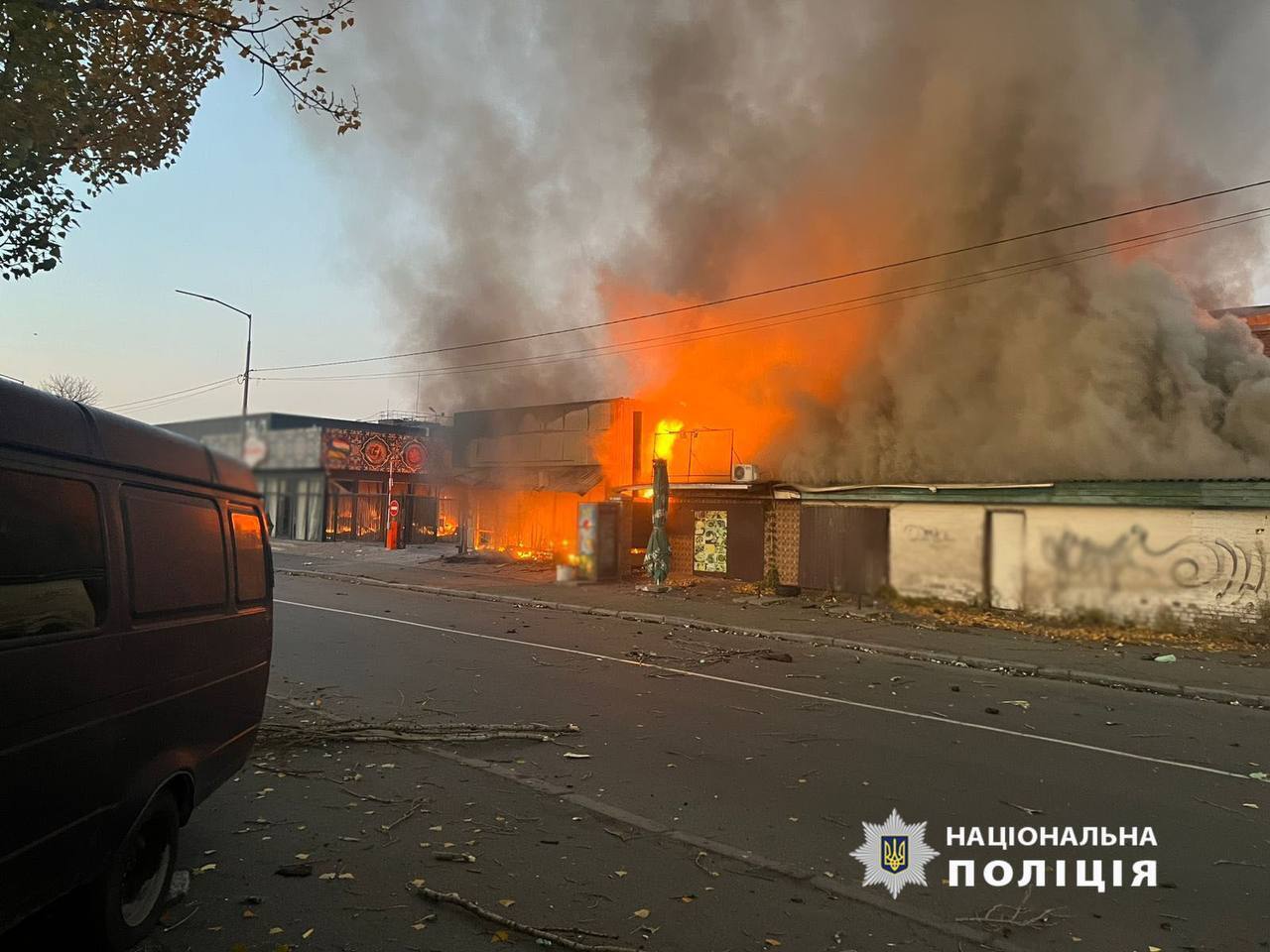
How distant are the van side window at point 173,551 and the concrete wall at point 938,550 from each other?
1462 cm

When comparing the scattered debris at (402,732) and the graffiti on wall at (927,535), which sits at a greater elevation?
the graffiti on wall at (927,535)

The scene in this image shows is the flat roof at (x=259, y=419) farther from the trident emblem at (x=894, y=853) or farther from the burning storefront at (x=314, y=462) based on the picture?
the trident emblem at (x=894, y=853)

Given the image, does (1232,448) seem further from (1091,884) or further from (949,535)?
(1091,884)

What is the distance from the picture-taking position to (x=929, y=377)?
1881cm

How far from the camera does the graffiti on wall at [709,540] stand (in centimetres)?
2036

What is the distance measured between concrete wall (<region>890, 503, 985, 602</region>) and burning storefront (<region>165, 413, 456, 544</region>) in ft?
44.9

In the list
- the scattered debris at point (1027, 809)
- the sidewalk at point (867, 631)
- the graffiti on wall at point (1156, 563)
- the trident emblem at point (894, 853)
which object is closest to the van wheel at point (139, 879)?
the sidewalk at point (867, 631)

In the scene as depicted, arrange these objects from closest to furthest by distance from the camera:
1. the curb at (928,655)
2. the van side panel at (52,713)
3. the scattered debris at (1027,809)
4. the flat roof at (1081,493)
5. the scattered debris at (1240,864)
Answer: the van side panel at (52,713) → the scattered debris at (1240,864) → the scattered debris at (1027,809) → the curb at (928,655) → the flat roof at (1081,493)

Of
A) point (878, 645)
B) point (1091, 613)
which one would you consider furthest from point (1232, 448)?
point (878, 645)

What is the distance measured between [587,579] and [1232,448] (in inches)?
567

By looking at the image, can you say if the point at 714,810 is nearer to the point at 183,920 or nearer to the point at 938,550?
the point at 183,920

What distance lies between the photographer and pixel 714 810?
4.84 metres

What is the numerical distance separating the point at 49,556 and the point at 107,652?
463 mm

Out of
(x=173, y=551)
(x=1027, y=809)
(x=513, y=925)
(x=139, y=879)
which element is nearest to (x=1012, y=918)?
(x=1027, y=809)
